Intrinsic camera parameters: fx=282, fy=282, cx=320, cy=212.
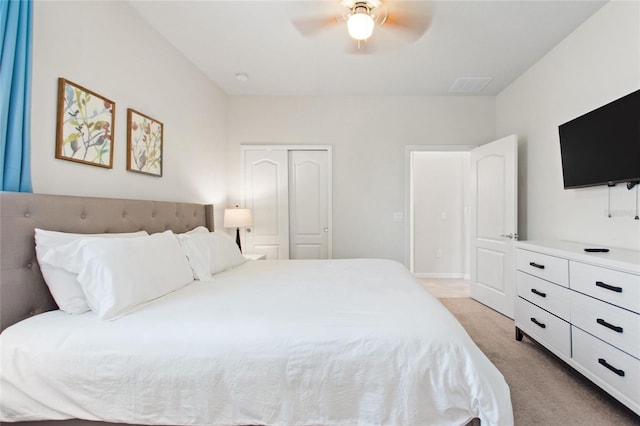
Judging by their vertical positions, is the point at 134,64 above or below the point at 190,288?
above

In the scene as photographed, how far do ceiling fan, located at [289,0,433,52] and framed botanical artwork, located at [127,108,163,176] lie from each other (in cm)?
146

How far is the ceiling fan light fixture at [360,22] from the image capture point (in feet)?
6.33

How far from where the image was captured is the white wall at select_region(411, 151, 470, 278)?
16.0 ft

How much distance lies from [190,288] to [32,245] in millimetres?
759

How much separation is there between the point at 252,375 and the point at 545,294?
7.51ft

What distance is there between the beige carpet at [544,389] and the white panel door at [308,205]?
81.2 inches

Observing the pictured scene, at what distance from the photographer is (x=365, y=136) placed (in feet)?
12.6

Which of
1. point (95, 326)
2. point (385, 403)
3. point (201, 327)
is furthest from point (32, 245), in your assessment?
point (385, 403)

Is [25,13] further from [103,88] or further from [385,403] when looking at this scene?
[385,403]

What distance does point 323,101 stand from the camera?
3836mm

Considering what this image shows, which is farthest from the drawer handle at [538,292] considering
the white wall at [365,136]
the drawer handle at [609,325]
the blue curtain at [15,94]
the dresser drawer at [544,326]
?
the blue curtain at [15,94]

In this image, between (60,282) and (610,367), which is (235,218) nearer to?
(60,282)

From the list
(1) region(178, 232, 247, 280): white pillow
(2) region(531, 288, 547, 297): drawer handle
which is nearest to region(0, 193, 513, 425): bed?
(1) region(178, 232, 247, 280): white pillow

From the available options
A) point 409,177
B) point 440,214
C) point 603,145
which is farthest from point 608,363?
point 440,214
